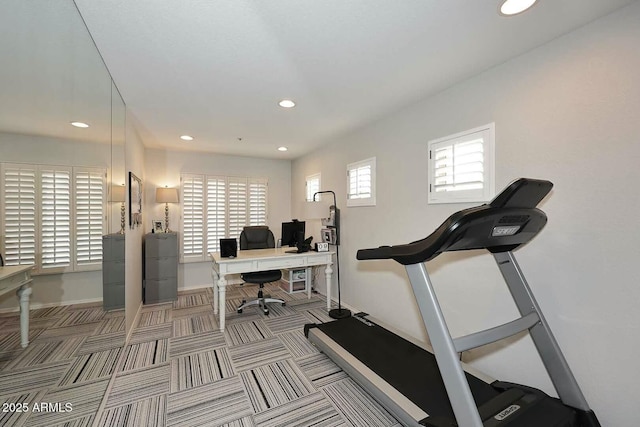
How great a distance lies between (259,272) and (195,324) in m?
1.00

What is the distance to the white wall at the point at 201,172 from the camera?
4.57m

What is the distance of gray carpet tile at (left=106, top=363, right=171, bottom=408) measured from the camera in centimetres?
200

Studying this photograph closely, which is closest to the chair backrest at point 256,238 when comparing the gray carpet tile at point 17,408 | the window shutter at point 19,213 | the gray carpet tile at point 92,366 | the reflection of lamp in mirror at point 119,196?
the reflection of lamp in mirror at point 119,196

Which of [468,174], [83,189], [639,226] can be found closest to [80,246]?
[83,189]

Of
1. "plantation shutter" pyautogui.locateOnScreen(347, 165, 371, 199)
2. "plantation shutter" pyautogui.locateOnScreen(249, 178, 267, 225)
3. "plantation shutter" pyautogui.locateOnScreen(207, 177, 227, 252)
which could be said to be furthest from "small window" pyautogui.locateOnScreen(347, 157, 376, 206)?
"plantation shutter" pyautogui.locateOnScreen(207, 177, 227, 252)

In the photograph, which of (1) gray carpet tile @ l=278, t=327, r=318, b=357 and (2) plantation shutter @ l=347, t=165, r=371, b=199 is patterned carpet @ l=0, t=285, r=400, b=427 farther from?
(2) plantation shutter @ l=347, t=165, r=371, b=199

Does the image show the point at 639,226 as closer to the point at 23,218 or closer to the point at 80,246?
the point at 23,218

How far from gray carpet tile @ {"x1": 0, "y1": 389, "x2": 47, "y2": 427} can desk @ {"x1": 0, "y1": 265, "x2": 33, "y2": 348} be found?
0.20 metres

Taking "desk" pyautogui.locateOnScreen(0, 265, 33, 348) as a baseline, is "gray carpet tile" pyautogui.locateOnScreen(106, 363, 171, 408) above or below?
below

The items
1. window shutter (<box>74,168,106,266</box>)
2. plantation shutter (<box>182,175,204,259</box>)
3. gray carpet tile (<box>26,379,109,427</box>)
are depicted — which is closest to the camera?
gray carpet tile (<box>26,379,109,427</box>)

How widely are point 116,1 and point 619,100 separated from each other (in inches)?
110

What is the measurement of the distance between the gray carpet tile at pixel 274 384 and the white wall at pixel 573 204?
4.74 ft

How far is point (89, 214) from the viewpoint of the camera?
5.27ft

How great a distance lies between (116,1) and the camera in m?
1.40
